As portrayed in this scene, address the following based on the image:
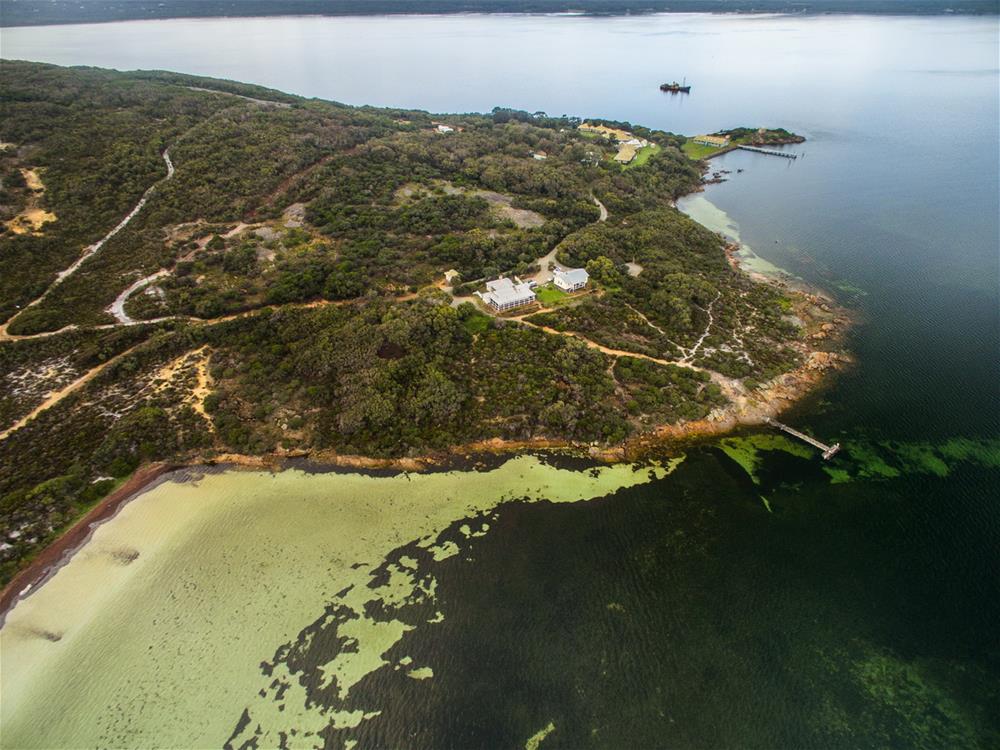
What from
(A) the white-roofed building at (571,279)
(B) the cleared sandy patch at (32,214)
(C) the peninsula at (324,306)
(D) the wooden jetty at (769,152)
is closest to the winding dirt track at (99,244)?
(C) the peninsula at (324,306)

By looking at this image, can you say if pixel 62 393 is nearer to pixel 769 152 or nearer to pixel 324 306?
pixel 324 306

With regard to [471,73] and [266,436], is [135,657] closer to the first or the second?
[266,436]

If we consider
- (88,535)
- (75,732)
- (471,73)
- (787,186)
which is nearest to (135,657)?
(75,732)

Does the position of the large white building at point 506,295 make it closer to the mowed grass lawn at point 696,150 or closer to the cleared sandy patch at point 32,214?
the cleared sandy patch at point 32,214

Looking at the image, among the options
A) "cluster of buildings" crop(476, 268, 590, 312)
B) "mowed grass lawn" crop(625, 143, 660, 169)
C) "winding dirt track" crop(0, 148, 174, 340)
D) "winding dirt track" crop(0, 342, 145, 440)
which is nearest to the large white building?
"cluster of buildings" crop(476, 268, 590, 312)

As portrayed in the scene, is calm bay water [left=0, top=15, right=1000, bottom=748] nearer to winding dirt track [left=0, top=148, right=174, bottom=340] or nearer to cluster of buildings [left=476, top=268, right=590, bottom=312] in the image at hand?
cluster of buildings [left=476, top=268, right=590, bottom=312]
